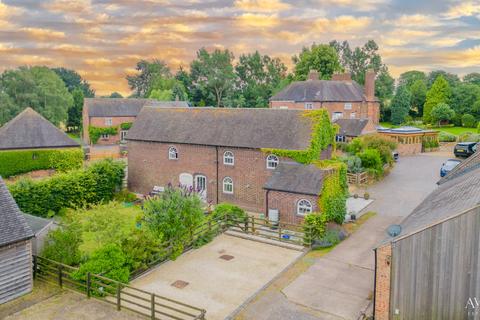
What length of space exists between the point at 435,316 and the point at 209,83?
82001 millimetres

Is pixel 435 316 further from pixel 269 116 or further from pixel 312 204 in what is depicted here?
pixel 269 116

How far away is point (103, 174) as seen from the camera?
29.7m

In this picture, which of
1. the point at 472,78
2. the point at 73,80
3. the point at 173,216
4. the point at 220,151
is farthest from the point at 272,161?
the point at 73,80

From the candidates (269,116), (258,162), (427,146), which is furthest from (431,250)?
(427,146)

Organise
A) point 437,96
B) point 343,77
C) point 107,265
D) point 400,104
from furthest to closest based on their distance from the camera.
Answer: point 437,96, point 400,104, point 343,77, point 107,265

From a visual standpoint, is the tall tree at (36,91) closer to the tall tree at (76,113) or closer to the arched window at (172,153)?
the tall tree at (76,113)

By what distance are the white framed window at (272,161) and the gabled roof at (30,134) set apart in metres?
22.2

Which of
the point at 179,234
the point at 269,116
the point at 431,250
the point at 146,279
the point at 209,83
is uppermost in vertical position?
the point at 209,83

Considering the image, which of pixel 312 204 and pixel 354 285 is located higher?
pixel 312 204

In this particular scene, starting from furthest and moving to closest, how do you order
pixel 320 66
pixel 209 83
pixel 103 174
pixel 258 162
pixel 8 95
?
pixel 209 83 < pixel 320 66 < pixel 8 95 < pixel 103 174 < pixel 258 162

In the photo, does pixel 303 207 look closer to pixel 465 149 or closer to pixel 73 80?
pixel 465 149

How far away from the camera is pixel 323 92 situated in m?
59.2

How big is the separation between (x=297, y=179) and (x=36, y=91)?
57.4m

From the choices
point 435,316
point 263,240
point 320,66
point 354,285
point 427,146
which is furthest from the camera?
point 320,66
